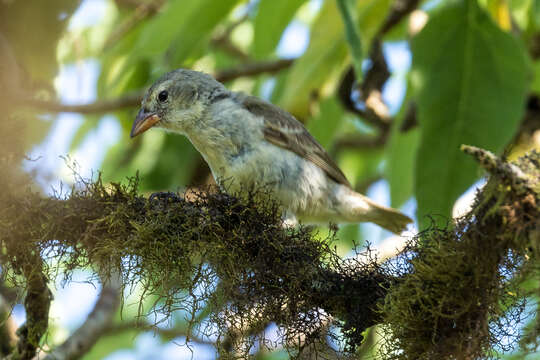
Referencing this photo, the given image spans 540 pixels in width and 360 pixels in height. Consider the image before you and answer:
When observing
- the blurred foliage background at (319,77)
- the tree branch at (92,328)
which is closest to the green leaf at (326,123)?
the blurred foliage background at (319,77)

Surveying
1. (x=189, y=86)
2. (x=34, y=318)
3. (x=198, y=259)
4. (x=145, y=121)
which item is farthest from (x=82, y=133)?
(x=198, y=259)

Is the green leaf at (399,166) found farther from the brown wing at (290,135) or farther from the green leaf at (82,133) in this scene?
the green leaf at (82,133)

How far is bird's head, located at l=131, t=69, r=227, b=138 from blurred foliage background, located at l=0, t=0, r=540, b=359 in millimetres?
263

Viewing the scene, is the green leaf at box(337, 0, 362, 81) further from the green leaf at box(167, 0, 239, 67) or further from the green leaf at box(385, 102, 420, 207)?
the green leaf at box(385, 102, 420, 207)

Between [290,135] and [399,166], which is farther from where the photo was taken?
[399,166]

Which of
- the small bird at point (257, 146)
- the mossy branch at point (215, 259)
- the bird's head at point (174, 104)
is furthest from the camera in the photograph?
the bird's head at point (174, 104)

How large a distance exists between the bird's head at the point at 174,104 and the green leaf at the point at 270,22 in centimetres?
49

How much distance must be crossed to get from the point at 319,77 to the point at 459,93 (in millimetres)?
1099

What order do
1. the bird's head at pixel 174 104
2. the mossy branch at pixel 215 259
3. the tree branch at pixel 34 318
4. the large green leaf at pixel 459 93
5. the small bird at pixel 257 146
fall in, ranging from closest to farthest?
the mossy branch at pixel 215 259 → the tree branch at pixel 34 318 → the large green leaf at pixel 459 93 → the small bird at pixel 257 146 → the bird's head at pixel 174 104

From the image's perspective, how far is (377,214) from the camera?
5348mm

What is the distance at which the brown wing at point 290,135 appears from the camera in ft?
16.4

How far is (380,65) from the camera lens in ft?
19.9

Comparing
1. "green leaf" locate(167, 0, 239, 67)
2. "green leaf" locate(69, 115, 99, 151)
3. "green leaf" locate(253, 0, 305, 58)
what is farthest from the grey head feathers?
"green leaf" locate(69, 115, 99, 151)

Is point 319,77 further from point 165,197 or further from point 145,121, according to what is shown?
point 165,197
